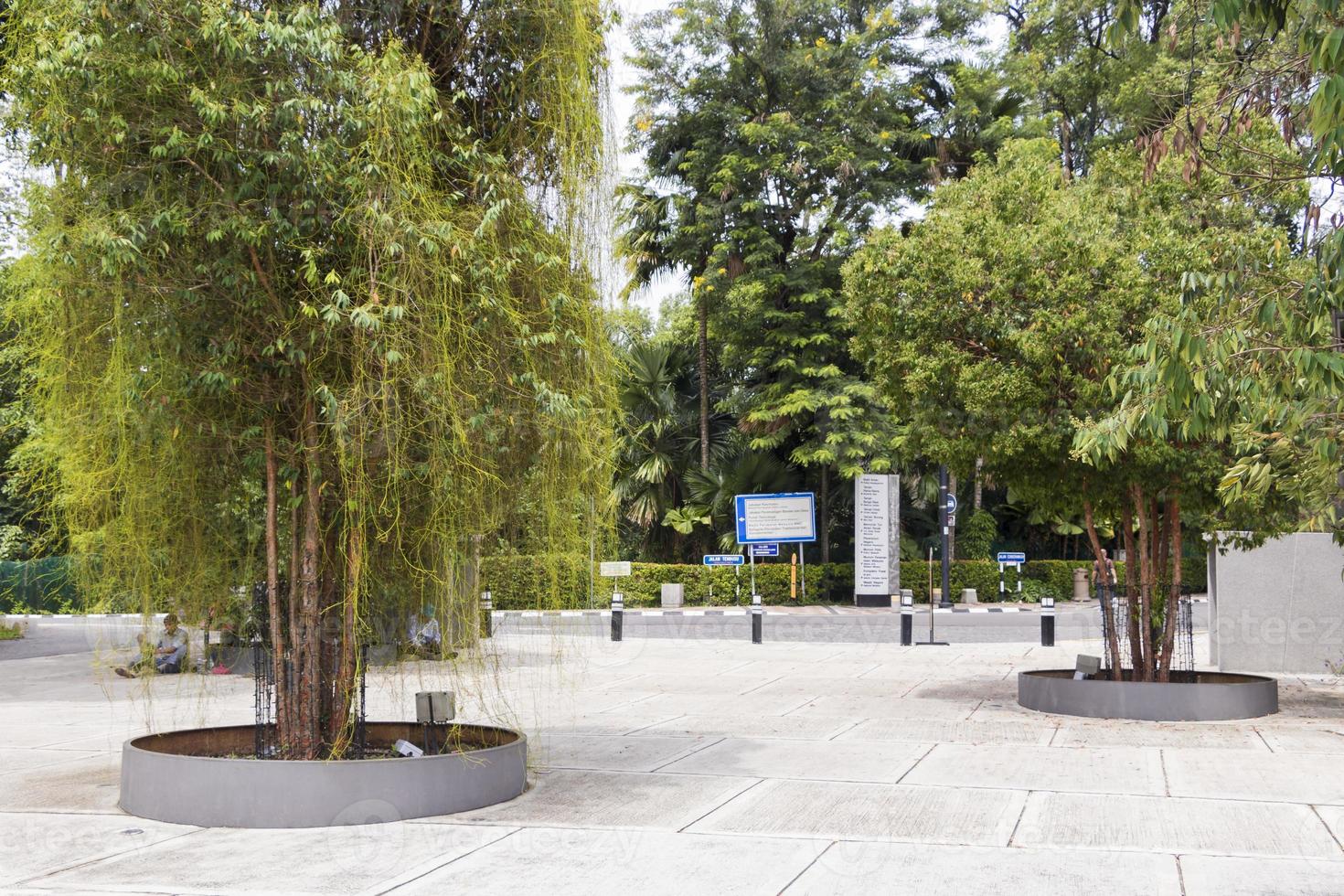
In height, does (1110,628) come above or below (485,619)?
below

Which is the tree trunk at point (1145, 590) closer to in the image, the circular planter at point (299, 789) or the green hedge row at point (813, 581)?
the circular planter at point (299, 789)

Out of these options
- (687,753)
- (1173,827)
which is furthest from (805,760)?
(1173,827)

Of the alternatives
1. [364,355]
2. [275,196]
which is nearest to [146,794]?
[364,355]

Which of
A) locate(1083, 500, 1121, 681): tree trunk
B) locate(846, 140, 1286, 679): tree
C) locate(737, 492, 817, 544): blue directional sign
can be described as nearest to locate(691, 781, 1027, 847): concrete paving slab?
locate(846, 140, 1286, 679): tree

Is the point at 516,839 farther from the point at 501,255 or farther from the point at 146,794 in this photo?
the point at 501,255

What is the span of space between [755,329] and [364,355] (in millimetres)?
27385

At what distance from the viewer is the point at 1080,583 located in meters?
37.0

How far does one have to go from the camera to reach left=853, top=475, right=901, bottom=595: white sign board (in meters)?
33.1

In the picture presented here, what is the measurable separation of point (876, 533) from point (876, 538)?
12 centimetres

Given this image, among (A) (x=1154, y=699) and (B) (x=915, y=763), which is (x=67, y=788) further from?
(A) (x=1154, y=699)

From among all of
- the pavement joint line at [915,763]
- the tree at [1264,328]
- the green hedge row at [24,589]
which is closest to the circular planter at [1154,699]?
the pavement joint line at [915,763]

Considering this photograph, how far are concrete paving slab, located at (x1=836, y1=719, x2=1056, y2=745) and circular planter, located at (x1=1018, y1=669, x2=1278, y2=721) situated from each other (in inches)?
32.2

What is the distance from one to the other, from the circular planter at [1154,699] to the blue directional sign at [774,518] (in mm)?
17884

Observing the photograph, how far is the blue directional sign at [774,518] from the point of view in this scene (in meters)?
31.5
